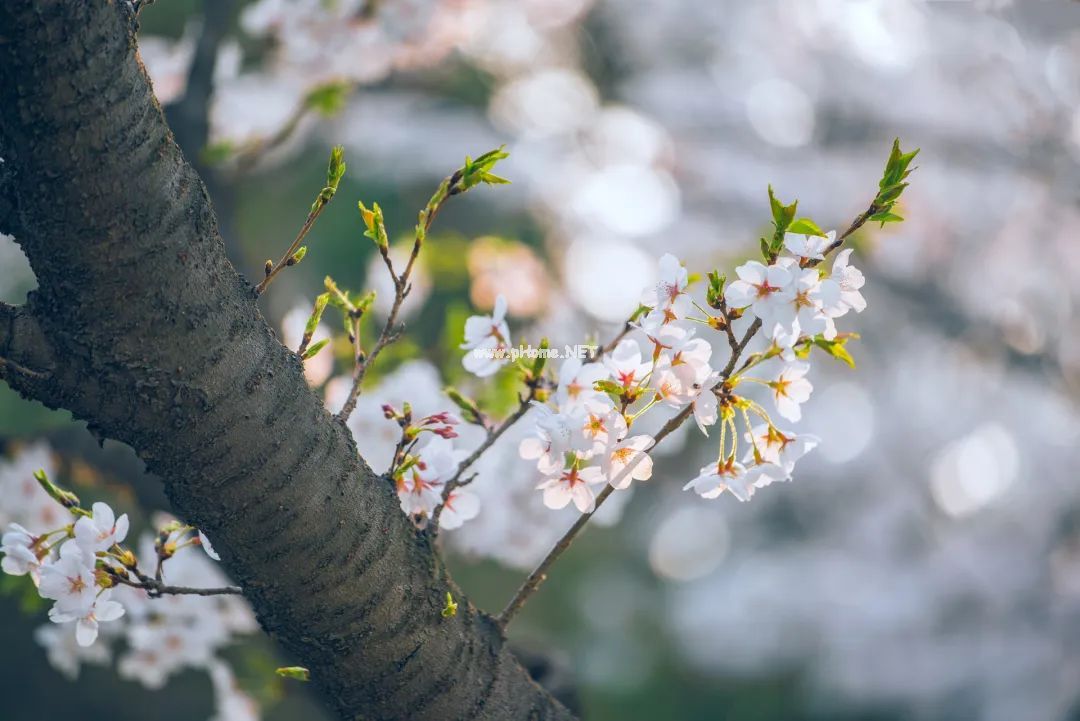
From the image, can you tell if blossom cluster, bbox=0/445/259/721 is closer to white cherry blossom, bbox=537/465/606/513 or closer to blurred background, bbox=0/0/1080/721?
blurred background, bbox=0/0/1080/721

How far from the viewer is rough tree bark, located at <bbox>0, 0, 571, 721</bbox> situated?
488 millimetres

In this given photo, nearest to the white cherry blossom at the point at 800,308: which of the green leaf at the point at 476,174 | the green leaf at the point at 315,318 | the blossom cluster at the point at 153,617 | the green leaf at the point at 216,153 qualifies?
the green leaf at the point at 476,174

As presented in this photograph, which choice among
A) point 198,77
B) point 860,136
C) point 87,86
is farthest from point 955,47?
point 87,86

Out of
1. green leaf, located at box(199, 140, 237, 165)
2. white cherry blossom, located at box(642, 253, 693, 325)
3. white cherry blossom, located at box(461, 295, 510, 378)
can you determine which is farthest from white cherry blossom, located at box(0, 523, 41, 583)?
green leaf, located at box(199, 140, 237, 165)

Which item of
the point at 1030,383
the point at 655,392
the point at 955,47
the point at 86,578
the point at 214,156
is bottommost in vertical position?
the point at 86,578

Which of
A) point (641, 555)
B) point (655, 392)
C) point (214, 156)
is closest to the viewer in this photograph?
point (655, 392)

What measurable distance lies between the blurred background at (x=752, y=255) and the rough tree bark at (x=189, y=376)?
742 millimetres

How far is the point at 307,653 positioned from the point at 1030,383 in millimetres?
2706

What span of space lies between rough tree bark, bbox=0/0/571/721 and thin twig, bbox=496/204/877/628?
0.05 m

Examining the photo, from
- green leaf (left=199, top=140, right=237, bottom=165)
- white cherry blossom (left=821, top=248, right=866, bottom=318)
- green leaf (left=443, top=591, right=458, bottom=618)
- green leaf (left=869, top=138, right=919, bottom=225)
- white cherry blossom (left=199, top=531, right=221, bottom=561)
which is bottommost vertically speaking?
white cherry blossom (left=199, top=531, right=221, bottom=561)

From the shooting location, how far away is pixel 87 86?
483 millimetres

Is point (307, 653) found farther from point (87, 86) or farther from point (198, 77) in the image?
point (198, 77)

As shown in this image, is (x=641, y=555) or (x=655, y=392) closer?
(x=655, y=392)

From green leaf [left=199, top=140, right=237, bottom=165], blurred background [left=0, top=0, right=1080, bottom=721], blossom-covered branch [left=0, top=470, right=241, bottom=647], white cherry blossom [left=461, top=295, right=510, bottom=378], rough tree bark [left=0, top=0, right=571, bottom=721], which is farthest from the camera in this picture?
blurred background [left=0, top=0, right=1080, bottom=721]
